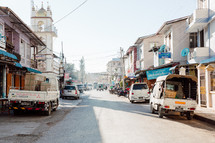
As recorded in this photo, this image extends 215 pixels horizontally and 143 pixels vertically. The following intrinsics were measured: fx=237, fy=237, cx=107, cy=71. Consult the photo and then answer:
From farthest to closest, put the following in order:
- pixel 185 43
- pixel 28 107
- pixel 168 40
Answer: pixel 168 40
pixel 185 43
pixel 28 107

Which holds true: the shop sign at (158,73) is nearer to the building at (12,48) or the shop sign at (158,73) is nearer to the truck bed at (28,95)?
the building at (12,48)

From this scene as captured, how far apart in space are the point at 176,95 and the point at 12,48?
47.1 feet

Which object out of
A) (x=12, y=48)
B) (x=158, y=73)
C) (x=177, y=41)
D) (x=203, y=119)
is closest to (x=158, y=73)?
(x=158, y=73)

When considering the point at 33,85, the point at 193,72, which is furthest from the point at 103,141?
the point at 193,72

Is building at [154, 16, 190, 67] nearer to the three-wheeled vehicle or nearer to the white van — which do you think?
the white van

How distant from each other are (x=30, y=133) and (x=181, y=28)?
2046 centimetres

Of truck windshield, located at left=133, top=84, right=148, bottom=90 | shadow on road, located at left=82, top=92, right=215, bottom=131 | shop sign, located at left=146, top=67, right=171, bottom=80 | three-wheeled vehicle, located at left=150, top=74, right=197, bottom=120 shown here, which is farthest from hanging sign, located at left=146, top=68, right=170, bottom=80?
three-wheeled vehicle, located at left=150, top=74, right=197, bottom=120

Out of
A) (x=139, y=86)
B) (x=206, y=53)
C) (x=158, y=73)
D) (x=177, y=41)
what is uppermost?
(x=177, y=41)

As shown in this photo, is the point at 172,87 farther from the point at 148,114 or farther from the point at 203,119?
the point at 203,119

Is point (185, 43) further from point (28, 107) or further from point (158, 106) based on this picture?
point (28, 107)

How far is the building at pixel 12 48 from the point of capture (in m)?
17.0

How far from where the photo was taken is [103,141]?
21.2 ft

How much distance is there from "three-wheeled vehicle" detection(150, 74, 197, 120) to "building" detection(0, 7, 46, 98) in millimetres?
9099

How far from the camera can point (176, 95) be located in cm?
1357
